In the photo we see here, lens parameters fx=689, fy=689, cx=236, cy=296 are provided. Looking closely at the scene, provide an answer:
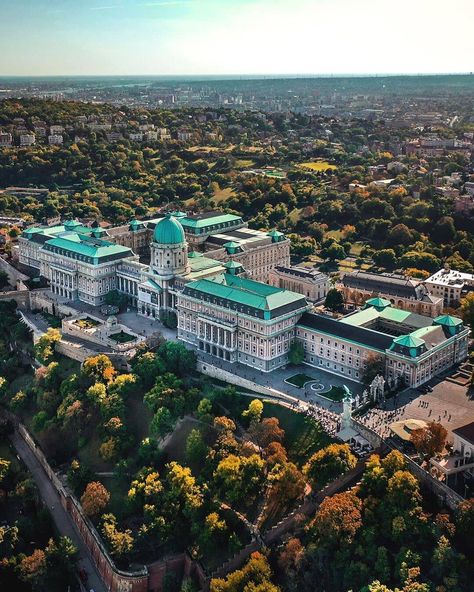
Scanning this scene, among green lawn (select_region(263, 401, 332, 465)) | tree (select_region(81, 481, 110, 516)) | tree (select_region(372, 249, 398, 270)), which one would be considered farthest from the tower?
tree (select_region(372, 249, 398, 270))

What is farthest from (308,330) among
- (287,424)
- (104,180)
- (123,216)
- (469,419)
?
(104,180)

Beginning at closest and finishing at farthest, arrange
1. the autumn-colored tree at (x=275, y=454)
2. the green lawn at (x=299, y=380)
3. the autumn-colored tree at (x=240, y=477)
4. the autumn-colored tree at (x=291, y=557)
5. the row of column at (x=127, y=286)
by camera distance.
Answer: the autumn-colored tree at (x=291, y=557)
the autumn-colored tree at (x=240, y=477)
the autumn-colored tree at (x=275, y=454)
the green lawn at (x=299, y=380)
the row of column at (x=127, y=286)

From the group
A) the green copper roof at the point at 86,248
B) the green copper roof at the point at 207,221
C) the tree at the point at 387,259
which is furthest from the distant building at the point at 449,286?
the green copper roof at the point at 86,248

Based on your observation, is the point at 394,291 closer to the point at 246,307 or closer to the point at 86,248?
the point at 246,307

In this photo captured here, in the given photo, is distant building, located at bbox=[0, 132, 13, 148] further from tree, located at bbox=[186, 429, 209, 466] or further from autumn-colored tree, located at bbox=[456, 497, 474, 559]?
autumn-colored tree, located at bbox=[456, 497, 474, 559]

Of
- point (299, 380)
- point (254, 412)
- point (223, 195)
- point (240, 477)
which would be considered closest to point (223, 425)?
point (254, 412)

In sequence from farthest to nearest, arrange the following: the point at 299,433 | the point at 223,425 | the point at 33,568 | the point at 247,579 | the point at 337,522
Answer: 1. the point at 223,425
2. the point at 299,433
3. the point at 33,568
4. the point at 337,522
5. the point at 247,579

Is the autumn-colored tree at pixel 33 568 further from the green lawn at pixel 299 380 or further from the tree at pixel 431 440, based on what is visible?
the tree at pixel 431 440
